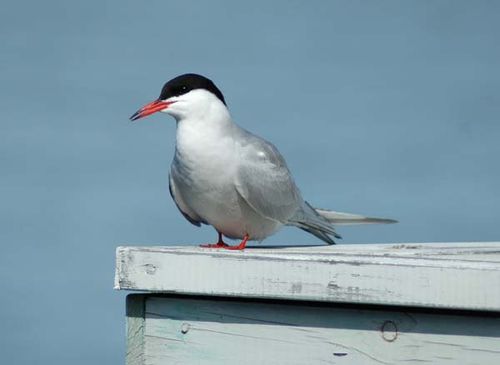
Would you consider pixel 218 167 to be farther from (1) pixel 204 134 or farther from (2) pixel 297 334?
(2) pixel 297 334

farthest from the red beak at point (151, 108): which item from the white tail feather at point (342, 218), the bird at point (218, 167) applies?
the white tail feather at point (342, 218)

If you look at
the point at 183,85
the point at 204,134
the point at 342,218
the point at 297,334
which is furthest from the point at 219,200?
A: the point at 297,334

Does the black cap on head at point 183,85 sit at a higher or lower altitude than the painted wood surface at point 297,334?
higher

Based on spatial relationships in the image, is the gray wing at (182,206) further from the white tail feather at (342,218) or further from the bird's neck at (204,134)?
the white tail feather at (342,218)

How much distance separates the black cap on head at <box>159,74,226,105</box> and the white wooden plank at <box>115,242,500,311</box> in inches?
61.0

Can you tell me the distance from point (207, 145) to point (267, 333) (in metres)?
1.64

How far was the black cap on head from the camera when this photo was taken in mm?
4668

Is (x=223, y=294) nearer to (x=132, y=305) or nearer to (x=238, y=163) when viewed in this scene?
(x=132, y=305)

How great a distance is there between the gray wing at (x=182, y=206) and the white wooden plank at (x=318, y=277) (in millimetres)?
1559

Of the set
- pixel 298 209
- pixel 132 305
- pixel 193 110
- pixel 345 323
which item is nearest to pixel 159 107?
pixel 193 110

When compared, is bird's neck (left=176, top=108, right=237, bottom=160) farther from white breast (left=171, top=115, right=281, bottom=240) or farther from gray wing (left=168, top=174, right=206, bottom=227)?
gray wing (left=168, top=174, right=206, bottom=227)

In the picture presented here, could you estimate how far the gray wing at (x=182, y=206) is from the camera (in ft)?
15.7

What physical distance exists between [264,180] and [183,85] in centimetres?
53

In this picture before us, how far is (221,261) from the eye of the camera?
3.06 metres
